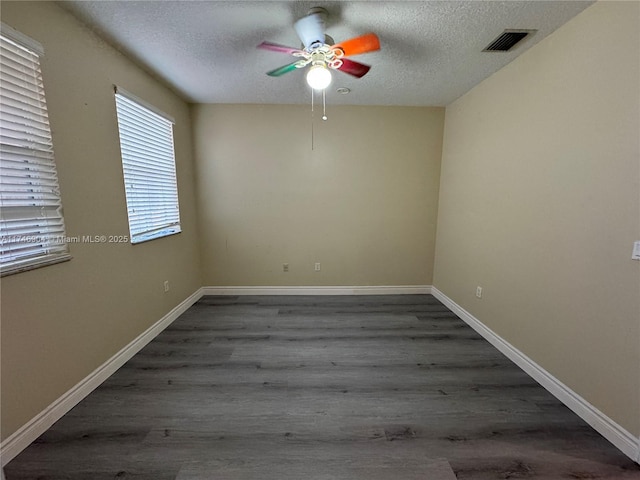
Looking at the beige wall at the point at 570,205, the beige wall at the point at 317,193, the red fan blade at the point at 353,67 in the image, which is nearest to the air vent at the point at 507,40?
the beige wall at the point at 570,205

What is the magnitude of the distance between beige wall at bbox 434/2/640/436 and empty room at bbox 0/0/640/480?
0.01 meters

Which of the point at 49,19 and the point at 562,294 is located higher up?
the point at 49,19

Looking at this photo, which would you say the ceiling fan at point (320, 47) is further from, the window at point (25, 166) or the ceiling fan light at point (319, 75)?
the window at point (25, 166)

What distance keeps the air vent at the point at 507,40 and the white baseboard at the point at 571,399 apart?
7.87ft

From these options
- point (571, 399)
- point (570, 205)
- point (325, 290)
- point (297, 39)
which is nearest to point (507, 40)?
point (570, 205)

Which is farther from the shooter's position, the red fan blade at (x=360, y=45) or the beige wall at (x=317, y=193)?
the beige wall at (x=317, y=193)

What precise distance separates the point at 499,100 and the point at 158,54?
2972 mm

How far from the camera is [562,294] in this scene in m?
1.82

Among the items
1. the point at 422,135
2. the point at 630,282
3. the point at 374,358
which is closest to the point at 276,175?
the point at 422,135

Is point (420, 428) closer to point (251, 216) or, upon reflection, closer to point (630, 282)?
point (630, 282)

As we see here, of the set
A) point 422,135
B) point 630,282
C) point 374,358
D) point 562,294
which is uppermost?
point 422,135

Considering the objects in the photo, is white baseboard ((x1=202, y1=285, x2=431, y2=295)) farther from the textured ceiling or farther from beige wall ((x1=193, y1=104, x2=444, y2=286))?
the textured ceiling

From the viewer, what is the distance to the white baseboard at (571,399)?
4.69ft

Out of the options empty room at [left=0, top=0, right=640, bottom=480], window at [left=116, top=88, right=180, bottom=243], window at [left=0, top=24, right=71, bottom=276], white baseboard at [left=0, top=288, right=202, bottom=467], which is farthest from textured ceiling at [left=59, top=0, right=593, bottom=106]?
white baseboard at [left=0, top=288, right=202, bottom=467]
